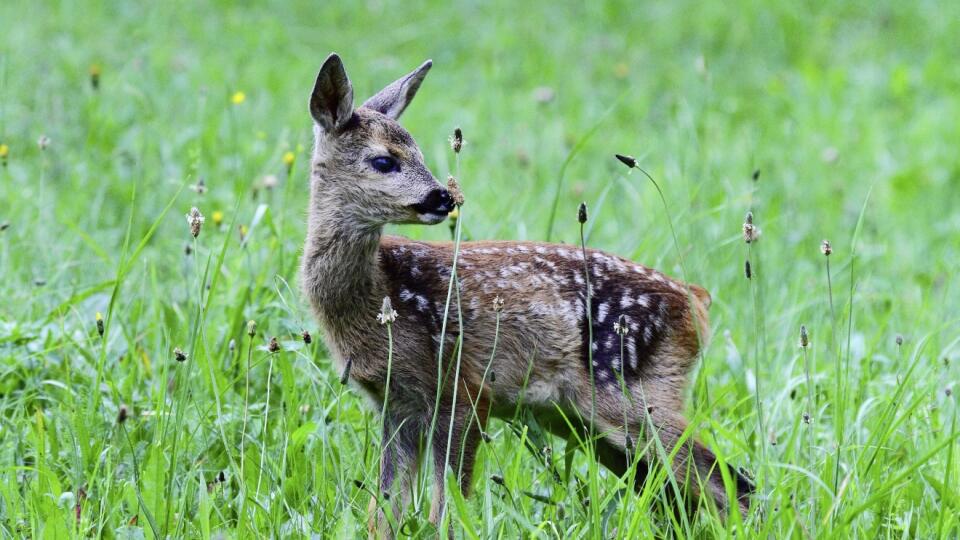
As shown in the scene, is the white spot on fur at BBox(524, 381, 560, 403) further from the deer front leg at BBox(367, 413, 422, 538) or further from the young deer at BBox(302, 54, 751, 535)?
→ the deer front leg at BBox(367, 413, 422, 538)

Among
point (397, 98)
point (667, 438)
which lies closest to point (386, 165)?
point (397, 98)

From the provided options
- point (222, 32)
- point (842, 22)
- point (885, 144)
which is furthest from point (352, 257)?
point (842, 22)

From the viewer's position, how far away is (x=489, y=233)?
20.7ft

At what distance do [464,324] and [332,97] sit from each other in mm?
834

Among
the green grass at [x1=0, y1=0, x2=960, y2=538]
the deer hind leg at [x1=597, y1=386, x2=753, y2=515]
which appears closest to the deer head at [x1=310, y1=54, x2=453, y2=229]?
the green grass at [x1=0, y1=0, x2=960, y2=538]

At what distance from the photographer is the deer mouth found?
161 inches

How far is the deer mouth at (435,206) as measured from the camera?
4078 mm

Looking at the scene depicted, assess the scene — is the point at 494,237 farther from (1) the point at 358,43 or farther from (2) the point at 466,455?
(1) the point at 358,43

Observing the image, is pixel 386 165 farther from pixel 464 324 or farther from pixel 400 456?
pixel 400 456

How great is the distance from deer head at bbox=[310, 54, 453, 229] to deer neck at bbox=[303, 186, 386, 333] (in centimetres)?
1

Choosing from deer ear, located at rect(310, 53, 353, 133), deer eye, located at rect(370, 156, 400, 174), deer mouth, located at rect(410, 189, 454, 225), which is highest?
deer ear, located at rect(310, 53, 353, 133)

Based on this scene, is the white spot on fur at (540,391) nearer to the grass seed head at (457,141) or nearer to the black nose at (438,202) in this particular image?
the black nose at (438,202)

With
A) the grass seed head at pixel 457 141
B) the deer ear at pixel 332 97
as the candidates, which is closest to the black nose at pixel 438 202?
the grass seed head at pixel 457 141

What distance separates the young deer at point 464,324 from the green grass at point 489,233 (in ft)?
0.57
